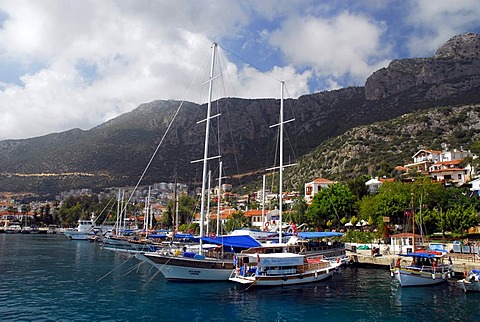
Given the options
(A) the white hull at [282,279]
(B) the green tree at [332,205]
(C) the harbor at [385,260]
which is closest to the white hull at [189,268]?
(A) the white hull at [282,279]

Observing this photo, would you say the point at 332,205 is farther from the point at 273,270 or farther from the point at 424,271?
the point at 273,270

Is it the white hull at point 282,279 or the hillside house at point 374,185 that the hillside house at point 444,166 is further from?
the white hull at point 282,279

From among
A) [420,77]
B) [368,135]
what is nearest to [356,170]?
[368,135]

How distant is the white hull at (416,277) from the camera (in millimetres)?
29234

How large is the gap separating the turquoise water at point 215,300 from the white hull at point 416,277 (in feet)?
2.25

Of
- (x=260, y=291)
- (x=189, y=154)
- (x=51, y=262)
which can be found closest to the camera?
(x=260, y=291)

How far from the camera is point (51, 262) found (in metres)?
44.1

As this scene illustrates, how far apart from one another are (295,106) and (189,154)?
2396 inches

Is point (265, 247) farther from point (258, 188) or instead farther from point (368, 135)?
point (258, 188)

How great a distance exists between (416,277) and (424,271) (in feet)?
4.68

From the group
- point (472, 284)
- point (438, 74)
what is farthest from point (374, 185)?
point (438, 74)

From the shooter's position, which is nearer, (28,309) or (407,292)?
(28,309)

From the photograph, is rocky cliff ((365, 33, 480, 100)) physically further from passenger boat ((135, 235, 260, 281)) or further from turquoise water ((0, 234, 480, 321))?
passenger boat ((135, 235, 260, 281))

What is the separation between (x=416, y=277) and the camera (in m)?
29.5
